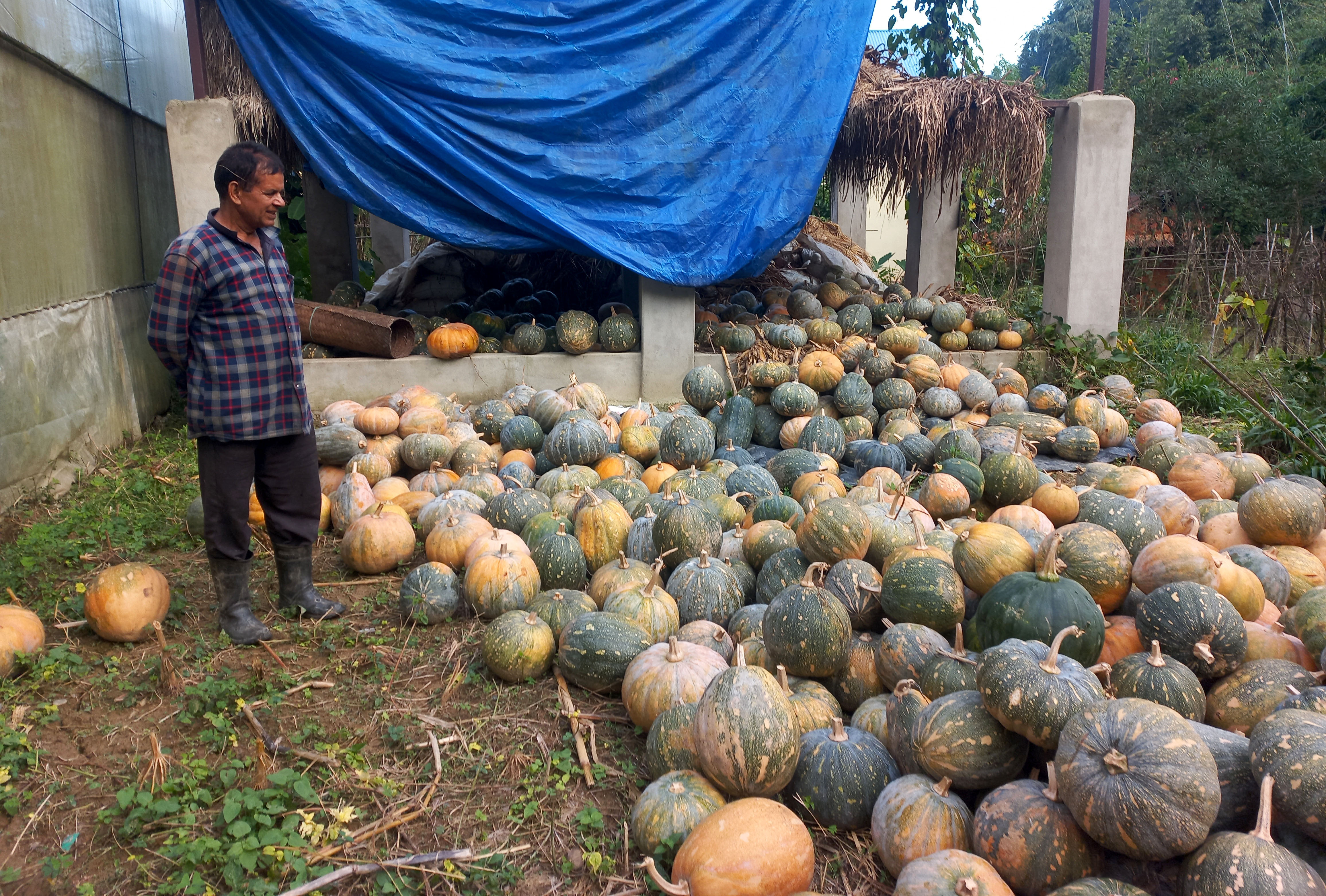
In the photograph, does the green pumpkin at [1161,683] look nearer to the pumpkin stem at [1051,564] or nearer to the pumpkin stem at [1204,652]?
the pumpkin stem at [1204,652]

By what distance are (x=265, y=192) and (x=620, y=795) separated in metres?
2.79

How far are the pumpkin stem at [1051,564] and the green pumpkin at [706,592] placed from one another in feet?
4.30

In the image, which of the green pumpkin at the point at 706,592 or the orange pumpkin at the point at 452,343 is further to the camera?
the orange pumpkin at the point at 452,343

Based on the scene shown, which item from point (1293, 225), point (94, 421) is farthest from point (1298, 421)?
point (1293, 225)

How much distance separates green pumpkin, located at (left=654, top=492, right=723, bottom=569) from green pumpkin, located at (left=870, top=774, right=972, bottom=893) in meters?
1.73

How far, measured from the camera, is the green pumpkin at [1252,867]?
79.0 inches

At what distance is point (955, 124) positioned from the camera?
332 inches

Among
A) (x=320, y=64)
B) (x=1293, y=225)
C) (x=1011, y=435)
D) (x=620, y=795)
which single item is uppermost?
(x=320, y=64)

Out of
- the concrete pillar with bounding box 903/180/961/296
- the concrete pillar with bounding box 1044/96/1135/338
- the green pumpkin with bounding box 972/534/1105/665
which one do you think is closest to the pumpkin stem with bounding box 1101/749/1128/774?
the green pumpkin with bounding box 972/534/1105/665

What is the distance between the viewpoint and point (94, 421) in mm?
6332

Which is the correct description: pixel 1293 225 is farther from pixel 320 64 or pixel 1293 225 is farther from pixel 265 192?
pixel 265 192

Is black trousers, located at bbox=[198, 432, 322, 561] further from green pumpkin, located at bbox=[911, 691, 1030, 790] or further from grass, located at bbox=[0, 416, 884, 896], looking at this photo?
green pumpkin, located at bbox=[911, 691, 1030, 790]

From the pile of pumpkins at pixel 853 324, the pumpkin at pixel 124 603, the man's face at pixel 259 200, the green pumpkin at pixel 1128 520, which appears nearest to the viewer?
the man's face at pixel 259 200

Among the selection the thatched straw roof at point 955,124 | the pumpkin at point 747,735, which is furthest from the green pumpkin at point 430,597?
the thatched straw roof at point 955,124
